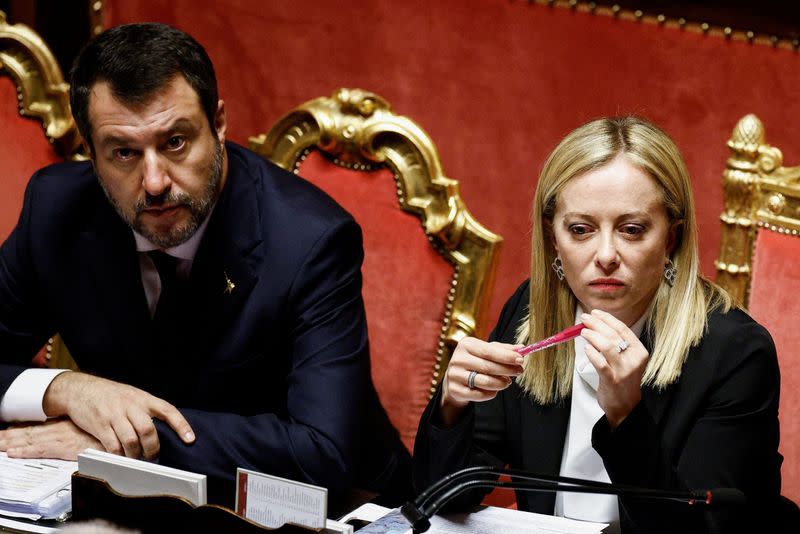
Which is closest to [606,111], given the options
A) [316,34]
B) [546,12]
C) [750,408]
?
[546,12]

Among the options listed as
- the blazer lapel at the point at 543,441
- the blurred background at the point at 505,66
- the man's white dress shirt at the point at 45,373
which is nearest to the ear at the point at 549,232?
the blazer lapel at the point at 543,441

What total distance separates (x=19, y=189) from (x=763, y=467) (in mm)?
1843

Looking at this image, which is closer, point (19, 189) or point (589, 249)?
point (589, 249)

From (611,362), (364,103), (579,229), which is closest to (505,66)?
(364,103)

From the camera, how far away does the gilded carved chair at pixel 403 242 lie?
2.29 metres

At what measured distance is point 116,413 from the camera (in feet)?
5.99

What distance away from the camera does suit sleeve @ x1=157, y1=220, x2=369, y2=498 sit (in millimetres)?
1859

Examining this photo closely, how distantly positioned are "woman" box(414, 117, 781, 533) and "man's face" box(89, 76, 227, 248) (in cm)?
60

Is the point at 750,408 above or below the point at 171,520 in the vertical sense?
above

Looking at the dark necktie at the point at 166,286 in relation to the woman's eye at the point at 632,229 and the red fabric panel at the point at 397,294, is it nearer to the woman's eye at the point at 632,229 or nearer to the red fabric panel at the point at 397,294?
the red fabric panel at the point at 397,294

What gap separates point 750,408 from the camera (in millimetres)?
1725

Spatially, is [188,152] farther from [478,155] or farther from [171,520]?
[478,155]

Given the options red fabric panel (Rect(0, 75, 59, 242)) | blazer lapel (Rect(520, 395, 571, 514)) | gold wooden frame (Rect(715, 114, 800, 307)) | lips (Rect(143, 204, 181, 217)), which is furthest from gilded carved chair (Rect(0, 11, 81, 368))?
gold wooden frame (Rect(715, 114, 800, 307))

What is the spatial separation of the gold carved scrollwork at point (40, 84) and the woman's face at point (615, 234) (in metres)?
1.39
